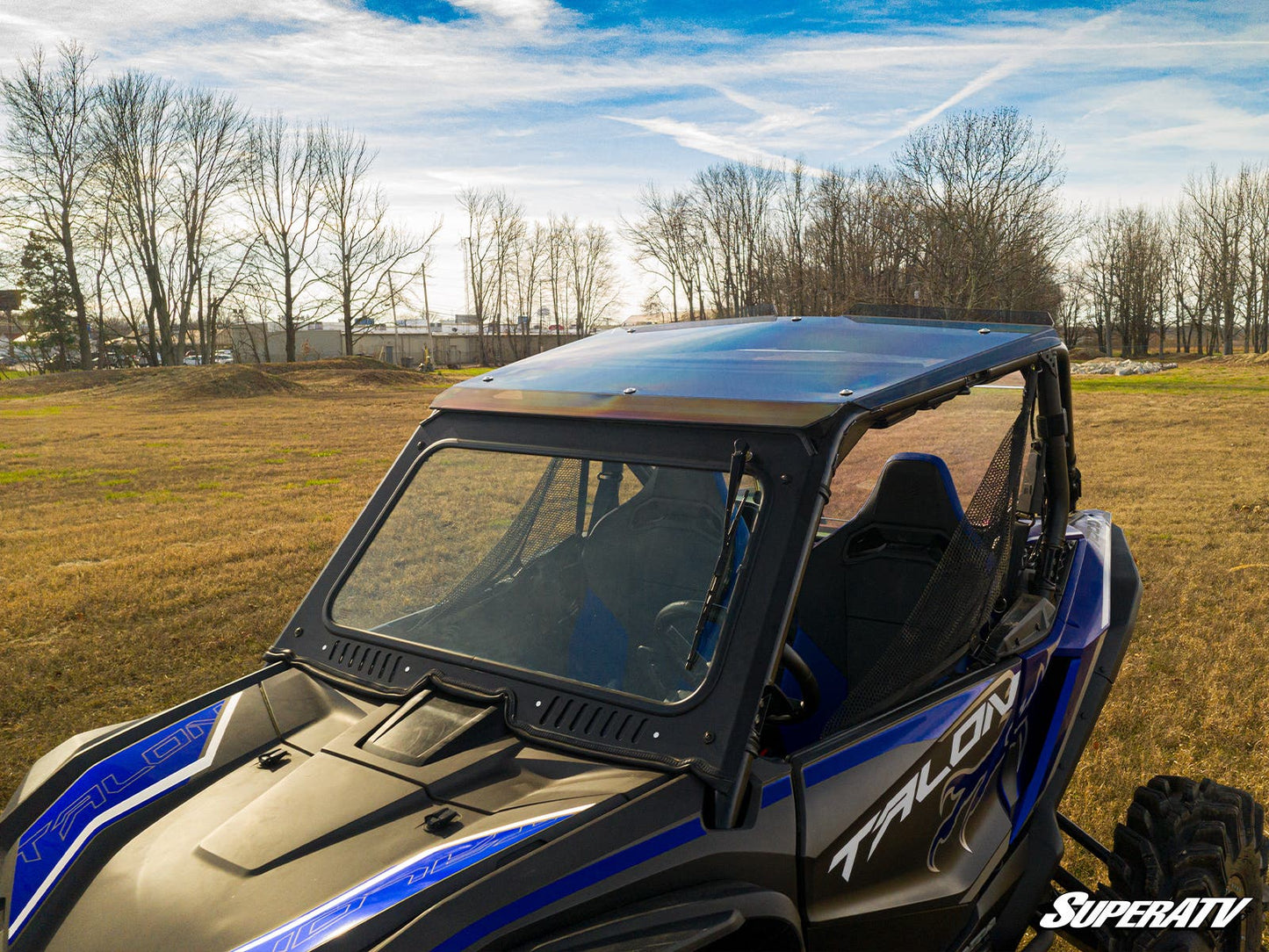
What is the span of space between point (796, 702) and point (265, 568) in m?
6.77

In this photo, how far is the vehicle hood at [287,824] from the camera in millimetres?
1521

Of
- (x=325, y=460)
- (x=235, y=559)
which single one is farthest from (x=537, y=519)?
(x=325, y=460)

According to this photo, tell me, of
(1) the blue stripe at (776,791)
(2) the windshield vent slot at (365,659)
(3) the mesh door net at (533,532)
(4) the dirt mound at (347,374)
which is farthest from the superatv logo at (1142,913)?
(4) the dirt mound at (347,374)

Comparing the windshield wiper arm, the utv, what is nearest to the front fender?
the utv

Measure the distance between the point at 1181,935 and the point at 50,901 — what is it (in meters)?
2.59

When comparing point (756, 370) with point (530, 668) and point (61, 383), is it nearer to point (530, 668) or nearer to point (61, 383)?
point (530, 668)

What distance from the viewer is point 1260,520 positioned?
30.1ft

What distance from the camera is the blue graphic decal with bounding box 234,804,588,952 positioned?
1.44 m

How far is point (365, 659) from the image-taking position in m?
2.29

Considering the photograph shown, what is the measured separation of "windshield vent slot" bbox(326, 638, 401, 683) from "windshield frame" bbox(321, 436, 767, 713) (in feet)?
0.09

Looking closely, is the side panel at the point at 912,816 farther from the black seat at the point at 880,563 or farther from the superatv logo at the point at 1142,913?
the black seat at the point at 880,563

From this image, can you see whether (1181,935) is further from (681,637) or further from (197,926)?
(197,926)

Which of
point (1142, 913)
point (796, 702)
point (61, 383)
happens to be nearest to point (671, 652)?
point (796, 702)

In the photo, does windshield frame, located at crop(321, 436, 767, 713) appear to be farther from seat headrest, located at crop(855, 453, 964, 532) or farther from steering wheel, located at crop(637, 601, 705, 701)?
seat headrest, located at crop(855, 453, 964, 532)
